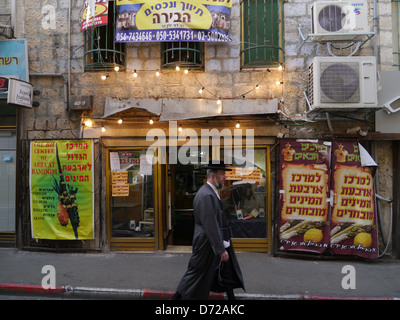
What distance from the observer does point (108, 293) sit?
5.36m

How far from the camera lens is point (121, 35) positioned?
24.2 feet

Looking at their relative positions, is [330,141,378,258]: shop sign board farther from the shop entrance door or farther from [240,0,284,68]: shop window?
the shop entrance door

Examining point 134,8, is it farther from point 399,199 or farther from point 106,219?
point 399,199

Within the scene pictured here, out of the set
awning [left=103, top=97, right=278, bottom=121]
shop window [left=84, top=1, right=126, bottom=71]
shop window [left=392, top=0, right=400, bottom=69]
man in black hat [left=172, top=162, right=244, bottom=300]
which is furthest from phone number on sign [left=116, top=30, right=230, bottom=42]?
man in black hat [left=172, top=162, right=244, bottom=300]

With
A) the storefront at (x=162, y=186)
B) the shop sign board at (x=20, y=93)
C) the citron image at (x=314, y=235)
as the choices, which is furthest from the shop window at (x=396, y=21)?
the shop sign board at (x=20, y=93)

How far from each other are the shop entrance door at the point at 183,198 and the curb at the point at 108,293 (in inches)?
136

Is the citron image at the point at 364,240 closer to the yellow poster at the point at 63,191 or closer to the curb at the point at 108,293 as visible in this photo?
the curb at the point at 108,293

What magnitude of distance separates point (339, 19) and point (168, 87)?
393 centimetres

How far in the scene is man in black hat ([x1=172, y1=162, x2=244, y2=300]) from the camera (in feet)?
13.4

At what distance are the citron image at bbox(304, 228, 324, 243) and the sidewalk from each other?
0.46 m

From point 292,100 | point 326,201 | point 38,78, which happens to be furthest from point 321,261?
point 38,78

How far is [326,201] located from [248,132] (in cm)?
227

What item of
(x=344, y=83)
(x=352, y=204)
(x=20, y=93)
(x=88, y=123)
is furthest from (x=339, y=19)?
(x=20, y=93)

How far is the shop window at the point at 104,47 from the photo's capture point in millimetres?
7672
